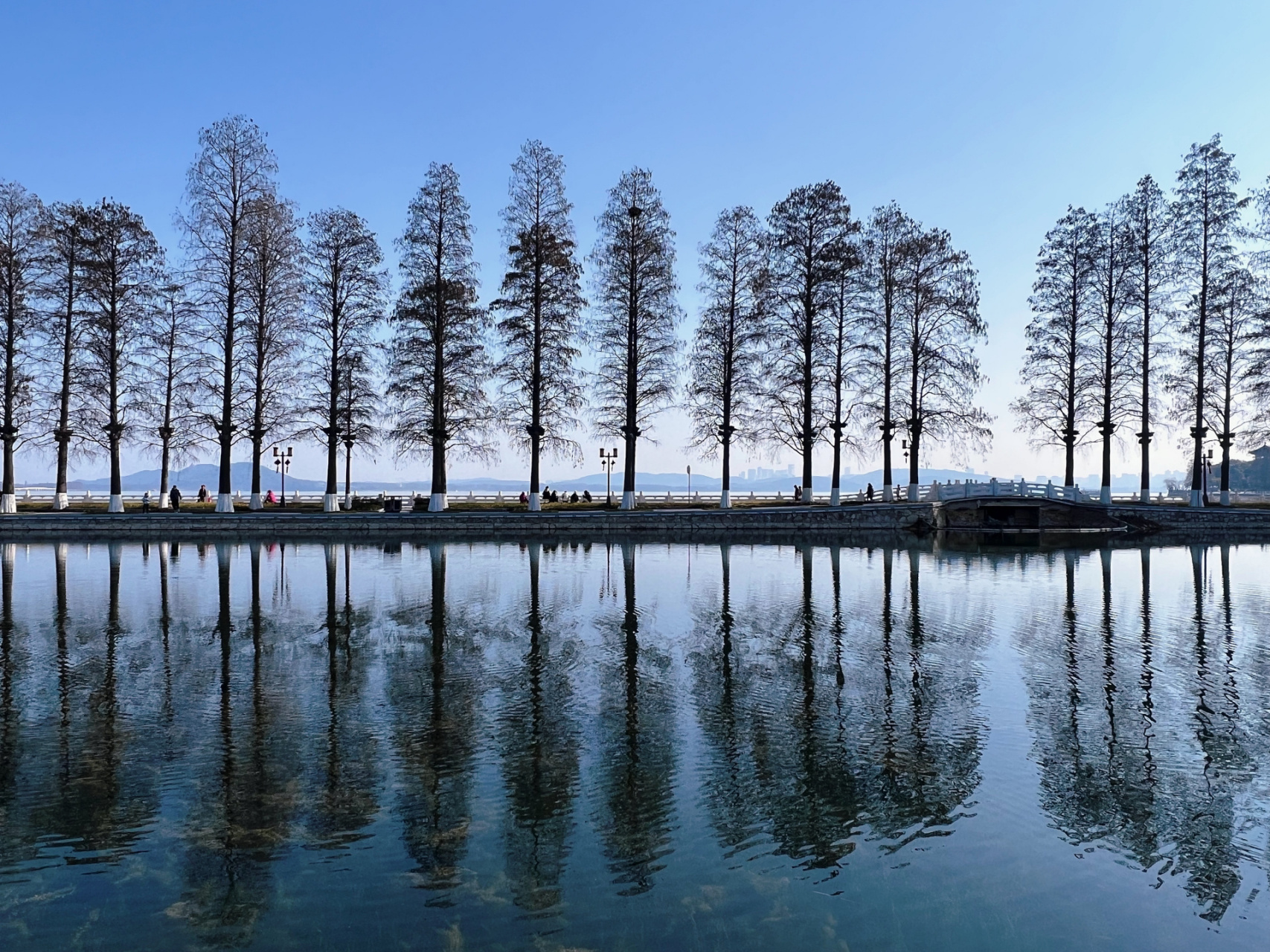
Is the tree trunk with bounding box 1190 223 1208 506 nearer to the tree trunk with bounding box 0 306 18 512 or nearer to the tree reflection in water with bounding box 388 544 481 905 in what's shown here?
the tree reflection in water with bounding box 388 544 481 905

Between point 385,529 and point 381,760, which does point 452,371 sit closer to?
point 385,529

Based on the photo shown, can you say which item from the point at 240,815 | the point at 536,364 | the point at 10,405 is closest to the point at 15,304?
the point at 10,405

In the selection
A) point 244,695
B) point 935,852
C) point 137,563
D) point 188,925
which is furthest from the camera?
point 137,563

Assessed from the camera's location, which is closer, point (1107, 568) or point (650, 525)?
point (1107, 568)

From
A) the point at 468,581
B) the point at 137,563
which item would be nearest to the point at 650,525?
the point at 468,581

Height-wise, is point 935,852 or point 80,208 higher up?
point 80,208

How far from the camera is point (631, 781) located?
7.86 meters

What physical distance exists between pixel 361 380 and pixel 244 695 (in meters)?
39.5

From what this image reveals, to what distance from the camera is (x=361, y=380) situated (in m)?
47.7

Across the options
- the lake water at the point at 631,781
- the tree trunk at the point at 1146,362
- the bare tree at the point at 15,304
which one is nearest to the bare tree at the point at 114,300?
the bare tree at the point at 15,304

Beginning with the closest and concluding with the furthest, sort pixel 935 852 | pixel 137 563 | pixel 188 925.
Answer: pixel 188 925, pixel 935 852, pixel 137 563

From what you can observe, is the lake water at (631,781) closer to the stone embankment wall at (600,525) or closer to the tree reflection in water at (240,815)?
the tree reflection in water at (240,815)

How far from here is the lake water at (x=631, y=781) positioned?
552 centimetres

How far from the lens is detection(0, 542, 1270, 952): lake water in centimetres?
552
